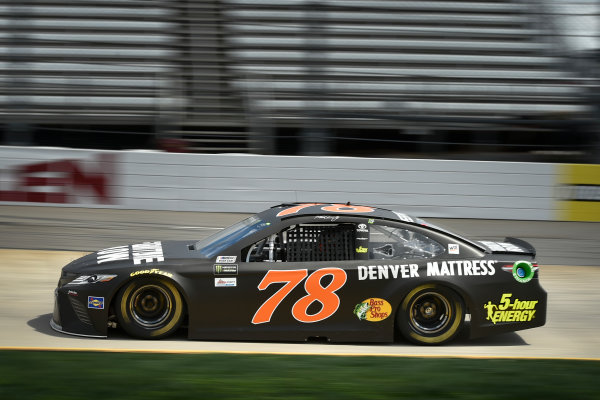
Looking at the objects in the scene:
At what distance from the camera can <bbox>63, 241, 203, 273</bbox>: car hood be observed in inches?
237

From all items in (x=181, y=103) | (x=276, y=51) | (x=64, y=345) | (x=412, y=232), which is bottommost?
(x=64, y=345)

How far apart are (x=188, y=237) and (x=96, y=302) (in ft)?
16.8

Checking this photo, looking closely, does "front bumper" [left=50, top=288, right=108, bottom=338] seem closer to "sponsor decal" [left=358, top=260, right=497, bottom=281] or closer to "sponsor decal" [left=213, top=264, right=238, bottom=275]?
"sponsor decal" [left=213, top=264, right=238, bottom=275]

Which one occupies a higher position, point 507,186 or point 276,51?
point 276,51

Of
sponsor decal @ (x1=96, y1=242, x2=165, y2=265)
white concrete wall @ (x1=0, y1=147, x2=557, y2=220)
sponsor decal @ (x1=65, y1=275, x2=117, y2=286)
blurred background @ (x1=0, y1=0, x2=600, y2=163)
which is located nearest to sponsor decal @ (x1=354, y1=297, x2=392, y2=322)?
sponsor decal @ (x1=96, y1=242, x2=165, y2=265)

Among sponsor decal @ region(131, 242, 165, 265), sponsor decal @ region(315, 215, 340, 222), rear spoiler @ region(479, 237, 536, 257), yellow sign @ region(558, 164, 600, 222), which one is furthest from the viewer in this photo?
yellow sign @ region(558, 164, 600, 222)

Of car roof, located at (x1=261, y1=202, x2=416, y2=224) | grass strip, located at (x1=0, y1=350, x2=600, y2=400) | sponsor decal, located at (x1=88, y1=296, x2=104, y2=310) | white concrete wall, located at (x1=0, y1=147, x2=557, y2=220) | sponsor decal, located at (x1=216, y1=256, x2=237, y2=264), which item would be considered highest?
white concrete wall, located at (x1=0, y1=147, x2=557, y2=220)

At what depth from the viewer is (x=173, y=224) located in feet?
38.4

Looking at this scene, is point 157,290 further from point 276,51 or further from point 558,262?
point 276,51

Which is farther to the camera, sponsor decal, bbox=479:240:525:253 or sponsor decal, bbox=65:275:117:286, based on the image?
sponsor decal, bbox=479:240:525:253

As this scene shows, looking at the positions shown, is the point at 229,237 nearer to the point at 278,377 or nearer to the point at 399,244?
the point at 399,244

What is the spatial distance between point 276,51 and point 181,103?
2.77 meters

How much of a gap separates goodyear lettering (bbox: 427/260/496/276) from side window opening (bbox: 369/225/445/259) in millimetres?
118

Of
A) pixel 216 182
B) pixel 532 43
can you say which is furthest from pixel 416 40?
pixel 216 182
